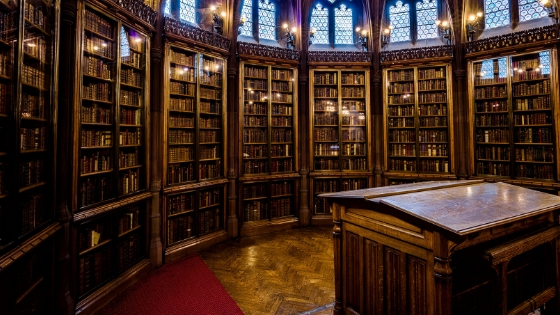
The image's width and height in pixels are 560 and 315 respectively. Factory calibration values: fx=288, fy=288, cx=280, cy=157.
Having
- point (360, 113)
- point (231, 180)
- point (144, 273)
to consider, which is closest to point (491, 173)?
point (360, 113)

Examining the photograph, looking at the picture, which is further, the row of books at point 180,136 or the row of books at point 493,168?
the row of books at point 493,168

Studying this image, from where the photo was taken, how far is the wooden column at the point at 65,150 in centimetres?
247

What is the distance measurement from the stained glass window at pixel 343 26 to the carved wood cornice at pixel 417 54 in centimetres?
94

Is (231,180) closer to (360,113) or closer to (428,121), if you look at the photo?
(360,113)

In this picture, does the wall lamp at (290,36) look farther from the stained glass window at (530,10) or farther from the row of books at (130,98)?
the stained glass window at (530,10)

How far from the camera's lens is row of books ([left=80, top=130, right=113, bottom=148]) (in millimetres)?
2883

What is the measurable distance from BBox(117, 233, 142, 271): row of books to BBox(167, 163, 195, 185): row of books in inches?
33.6

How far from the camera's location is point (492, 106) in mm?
5160

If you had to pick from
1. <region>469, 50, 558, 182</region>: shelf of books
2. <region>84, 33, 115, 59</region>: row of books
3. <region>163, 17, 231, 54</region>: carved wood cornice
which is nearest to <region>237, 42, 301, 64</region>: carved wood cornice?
<region>163, 17, 231, 54</region>: carved wood cornice

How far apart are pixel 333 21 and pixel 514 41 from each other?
10.7ft

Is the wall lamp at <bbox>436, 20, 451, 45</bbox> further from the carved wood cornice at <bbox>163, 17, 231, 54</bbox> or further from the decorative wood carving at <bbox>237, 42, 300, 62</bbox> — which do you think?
the carved wood cornice at <bbox>163, 17, 231, 54</bbox>

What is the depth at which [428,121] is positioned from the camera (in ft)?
18.4

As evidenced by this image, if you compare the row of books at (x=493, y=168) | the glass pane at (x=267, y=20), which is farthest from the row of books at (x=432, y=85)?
the glass pane at (x=267, y=20)

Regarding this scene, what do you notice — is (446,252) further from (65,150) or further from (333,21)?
(333,21)
